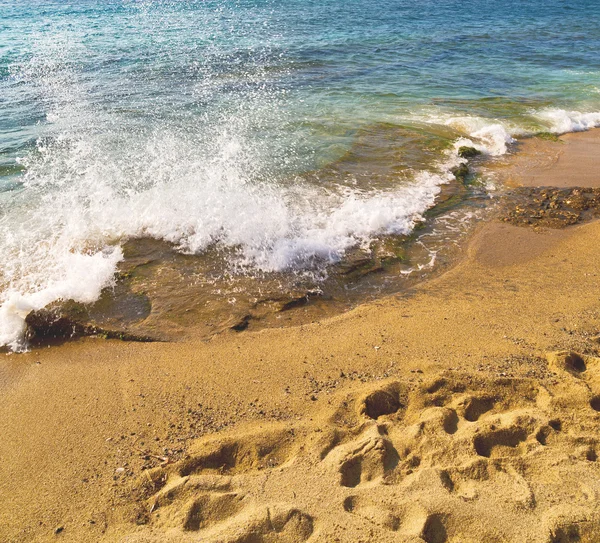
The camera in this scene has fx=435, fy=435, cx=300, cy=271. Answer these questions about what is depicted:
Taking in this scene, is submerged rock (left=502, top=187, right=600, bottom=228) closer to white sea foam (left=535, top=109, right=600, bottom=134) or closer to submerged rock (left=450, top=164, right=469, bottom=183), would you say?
submerged rock (left=450, top=164, right=469, bottom=183)

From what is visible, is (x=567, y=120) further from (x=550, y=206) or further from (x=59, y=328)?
(x=59, y=328)

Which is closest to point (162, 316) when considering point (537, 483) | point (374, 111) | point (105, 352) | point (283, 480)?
point (105, 352)

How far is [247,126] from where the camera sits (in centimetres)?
1005

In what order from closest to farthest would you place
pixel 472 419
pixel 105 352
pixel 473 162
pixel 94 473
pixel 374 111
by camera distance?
1. pixel 94 473
2. pixel 472 419
3. pixel 105 352
4. pixel 473 162
5. pixel 374 111

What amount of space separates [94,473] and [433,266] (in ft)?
14.5

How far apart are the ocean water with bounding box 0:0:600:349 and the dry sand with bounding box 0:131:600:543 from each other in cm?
124

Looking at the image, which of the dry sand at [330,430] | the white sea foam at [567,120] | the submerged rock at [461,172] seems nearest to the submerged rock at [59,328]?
the dry sand at [330,430]

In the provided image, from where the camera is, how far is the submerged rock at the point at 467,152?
9047 millimetres

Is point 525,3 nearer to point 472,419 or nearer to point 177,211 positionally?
point 177,211

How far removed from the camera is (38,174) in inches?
309

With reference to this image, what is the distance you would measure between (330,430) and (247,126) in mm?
8248

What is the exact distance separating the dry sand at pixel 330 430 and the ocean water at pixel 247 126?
1.24 meters

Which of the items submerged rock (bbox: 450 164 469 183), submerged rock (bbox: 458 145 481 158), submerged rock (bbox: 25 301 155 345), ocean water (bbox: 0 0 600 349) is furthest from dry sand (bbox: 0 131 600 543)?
submerged rock (bbox: 458 145 481 158)

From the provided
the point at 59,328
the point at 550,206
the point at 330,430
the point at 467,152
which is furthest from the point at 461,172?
the point at 59,328
